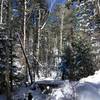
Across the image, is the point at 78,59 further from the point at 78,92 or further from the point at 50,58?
the point at 50,58

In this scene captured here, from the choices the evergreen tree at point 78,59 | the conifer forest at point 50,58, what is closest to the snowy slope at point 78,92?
the conifer forest at point 50,58

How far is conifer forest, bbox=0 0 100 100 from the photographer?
1911 cm

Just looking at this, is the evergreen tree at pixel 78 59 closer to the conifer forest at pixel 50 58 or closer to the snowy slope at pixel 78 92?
the conifer forest at pixel 50 58

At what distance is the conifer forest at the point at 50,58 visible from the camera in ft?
62.7

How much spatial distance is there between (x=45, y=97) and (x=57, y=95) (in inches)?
75.6

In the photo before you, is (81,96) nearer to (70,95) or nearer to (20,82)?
(70,95)

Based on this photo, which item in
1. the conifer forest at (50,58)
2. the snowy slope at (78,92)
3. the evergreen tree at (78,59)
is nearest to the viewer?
the snowy slope at (78,92)

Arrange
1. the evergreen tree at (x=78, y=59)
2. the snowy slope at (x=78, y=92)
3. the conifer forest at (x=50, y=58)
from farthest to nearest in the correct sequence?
the evergreen tree at (x=78, y=59) < the conifer forest at (x=50, y=58) < the snowy slope at (x=78, y=92)

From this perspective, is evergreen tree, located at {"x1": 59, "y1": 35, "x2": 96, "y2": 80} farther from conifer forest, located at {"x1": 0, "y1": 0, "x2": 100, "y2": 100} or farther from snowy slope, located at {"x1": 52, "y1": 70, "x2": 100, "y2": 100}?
snowy slope, located at {"x1": 52, "y1": 70, "x2": 100, "y2": 100}

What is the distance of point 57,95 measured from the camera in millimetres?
18125

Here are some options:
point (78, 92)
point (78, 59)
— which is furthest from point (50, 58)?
point (78, 92)

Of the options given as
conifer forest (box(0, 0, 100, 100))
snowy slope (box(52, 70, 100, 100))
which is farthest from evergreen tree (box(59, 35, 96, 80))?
snowy slope (box(52, 70, 100, 100))

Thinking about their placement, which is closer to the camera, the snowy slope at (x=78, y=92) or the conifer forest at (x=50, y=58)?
the snowy slope at (x=78, y=92)

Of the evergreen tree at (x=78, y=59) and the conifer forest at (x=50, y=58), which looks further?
the evergreen tree at (x=78, y=59)
